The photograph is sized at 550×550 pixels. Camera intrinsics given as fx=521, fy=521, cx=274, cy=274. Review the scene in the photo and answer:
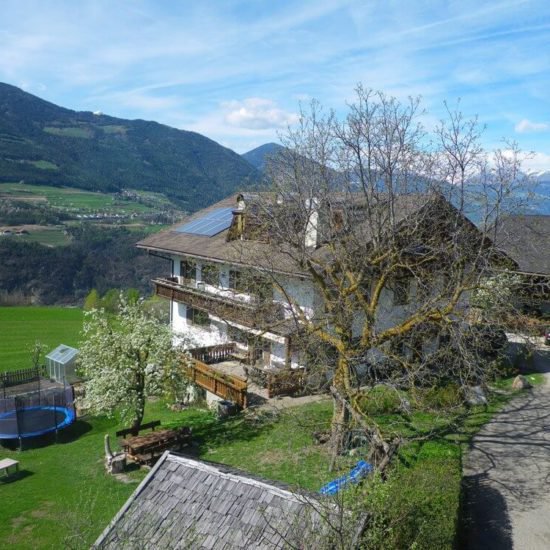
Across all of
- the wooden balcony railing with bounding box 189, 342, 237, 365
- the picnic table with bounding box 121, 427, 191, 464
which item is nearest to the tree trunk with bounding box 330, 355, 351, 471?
the picnic table with bounding box 121, 427, 191, 464

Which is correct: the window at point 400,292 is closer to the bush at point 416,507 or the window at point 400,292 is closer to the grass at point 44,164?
the bush at point 416,507

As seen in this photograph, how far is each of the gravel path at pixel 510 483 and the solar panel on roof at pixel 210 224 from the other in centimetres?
1634

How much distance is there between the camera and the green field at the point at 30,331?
1373 inches

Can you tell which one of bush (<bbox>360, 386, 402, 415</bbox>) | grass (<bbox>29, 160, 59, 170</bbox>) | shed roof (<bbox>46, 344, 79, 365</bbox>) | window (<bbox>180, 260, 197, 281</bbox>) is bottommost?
shed roof (<bbox>46, 344, 79, 365</bbox>)

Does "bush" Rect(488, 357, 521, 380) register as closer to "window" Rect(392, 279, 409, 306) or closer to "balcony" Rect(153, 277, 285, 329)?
"window" Rect(392, 279, 409, 306)

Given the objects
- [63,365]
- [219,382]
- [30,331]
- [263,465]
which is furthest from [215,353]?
[30,331]

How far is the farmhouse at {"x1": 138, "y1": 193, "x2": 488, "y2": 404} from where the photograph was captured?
57.3 feet

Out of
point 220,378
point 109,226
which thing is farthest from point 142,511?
point 109,226

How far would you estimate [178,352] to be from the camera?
1894 centimetres

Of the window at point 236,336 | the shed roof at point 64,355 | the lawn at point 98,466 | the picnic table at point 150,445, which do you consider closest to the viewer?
the lawn at point 98,466

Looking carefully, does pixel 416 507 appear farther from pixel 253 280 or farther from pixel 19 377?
pixel 19 377

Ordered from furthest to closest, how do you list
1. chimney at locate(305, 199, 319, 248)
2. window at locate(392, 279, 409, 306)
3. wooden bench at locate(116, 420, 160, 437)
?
1. window at locate(392, 279, 409, 306)
2. wooden bench at locate(116, 420, 160, 437)
3. chimney at locate(305, 199, 319, 248)

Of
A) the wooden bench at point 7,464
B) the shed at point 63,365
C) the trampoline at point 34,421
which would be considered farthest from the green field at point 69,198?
the wooden bench at point 7,464

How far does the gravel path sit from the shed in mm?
20884
